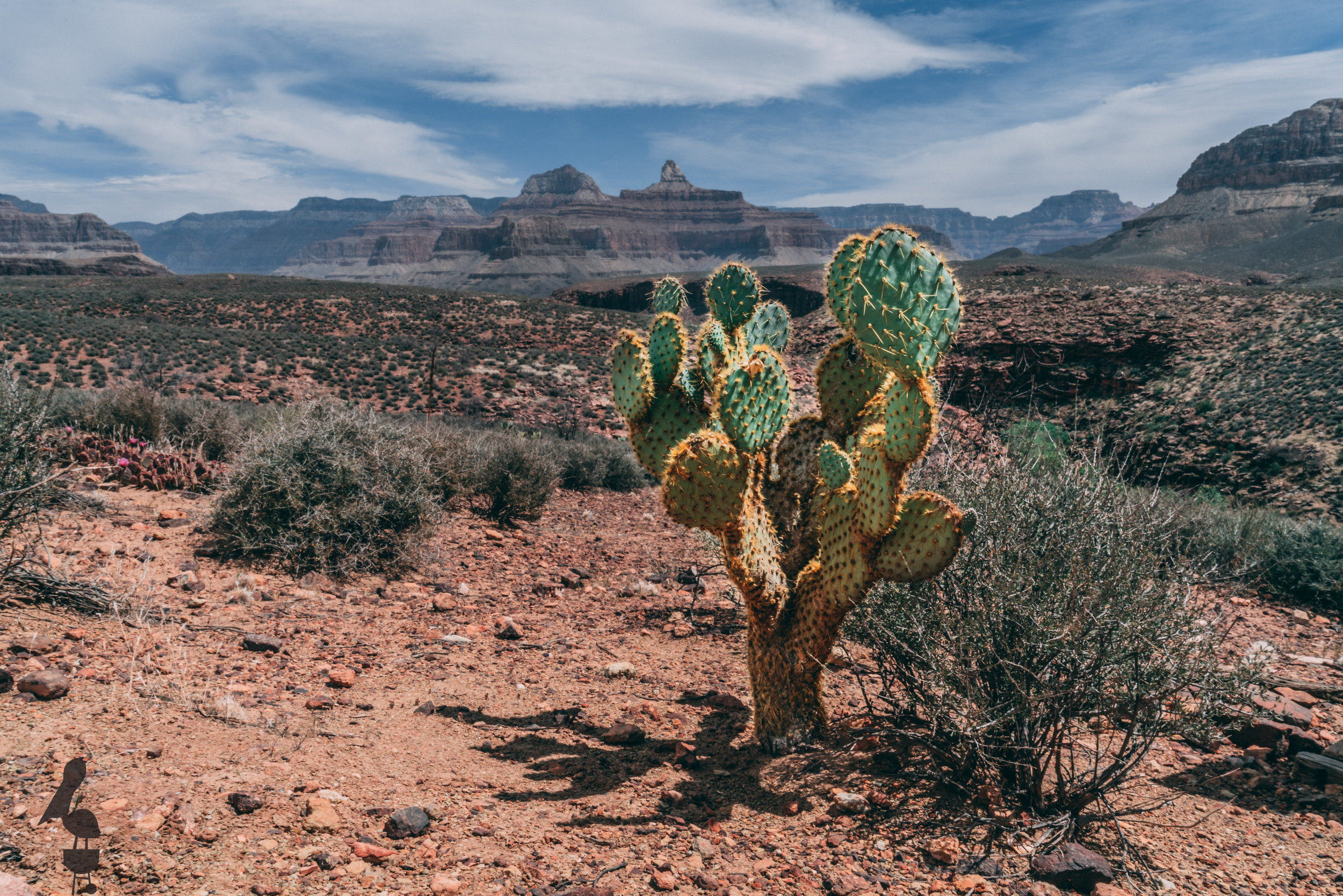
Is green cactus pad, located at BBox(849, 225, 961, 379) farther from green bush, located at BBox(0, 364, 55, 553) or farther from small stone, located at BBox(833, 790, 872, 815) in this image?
green bush, located at BBox(0, 364, 55, 553)

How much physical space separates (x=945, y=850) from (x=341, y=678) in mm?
3618

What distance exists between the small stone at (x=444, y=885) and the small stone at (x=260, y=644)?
2742 millimetres

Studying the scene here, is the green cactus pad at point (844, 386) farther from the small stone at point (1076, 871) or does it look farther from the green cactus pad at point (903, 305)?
the small stone at point (1076, 871)

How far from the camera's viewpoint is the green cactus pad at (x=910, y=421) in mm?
2973

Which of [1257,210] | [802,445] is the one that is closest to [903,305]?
[802,445]

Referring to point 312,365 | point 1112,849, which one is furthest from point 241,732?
point 312,365

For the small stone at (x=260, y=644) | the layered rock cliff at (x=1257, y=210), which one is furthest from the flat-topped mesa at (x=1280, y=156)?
the small stone at (x=260, y=644)

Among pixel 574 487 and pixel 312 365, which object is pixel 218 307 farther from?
pixel 574 487

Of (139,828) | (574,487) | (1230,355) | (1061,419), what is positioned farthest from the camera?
(1230,355)

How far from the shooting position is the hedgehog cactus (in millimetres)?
3189

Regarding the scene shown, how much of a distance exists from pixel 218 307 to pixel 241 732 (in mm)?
45974

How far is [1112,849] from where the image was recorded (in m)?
3.11

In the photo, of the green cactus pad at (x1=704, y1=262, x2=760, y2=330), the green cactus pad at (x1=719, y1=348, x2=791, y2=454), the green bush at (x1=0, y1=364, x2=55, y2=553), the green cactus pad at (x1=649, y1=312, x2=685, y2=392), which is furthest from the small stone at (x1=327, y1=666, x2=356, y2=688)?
the green cactus pad at (x1=704, y1=262, x2=760, y2=330)

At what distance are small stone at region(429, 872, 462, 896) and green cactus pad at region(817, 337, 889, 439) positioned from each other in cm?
318
